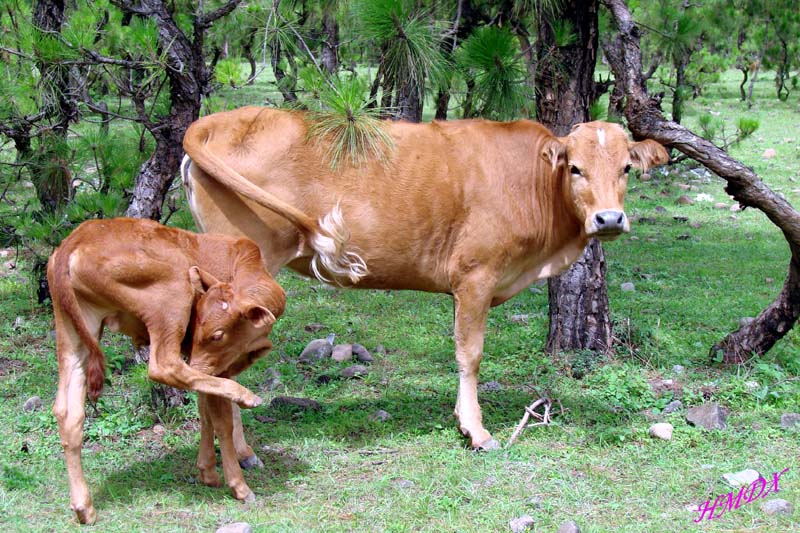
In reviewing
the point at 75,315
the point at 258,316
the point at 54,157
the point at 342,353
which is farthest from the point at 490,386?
the point at 54,157

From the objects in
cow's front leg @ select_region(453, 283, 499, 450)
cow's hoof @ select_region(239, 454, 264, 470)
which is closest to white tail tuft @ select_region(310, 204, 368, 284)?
cow's front leg @ select_region(453, 283, 499, 450)

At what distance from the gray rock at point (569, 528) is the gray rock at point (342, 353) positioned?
3008 millimetres

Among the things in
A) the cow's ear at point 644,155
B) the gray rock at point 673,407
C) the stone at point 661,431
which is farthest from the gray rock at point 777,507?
the cow's ear at point 644,155

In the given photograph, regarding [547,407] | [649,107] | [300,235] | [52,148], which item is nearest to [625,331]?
[547,407]

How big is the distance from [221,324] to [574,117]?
3.48 m

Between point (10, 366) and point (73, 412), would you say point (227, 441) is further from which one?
point (10, 366)

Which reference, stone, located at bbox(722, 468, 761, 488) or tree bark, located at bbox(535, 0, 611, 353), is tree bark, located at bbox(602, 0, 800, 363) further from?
stone, located at bbox(722, 468, 761, 488)

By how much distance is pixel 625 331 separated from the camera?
7.22 meters

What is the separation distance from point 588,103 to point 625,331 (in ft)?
6.02

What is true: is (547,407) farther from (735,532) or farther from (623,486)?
(735,532)

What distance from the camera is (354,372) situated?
274 inches

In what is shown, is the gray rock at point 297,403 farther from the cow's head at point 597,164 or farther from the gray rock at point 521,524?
the cow's head at point 597,164

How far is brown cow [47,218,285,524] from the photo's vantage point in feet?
14.9

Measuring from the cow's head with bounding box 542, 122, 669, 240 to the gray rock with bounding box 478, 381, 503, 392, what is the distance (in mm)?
1655
